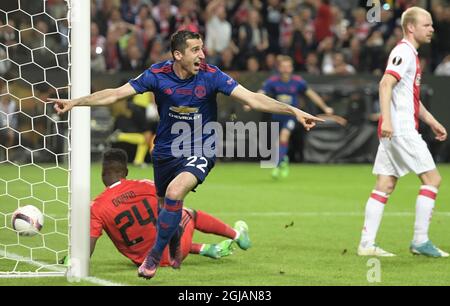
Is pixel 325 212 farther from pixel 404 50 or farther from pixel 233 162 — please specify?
pixel 233 162

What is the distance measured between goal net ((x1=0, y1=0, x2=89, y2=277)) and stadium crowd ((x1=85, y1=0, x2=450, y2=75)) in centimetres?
164

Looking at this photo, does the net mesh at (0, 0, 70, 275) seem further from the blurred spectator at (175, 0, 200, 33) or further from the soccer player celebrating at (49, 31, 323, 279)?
the blurred spectator at (175, 0, 200, 33)

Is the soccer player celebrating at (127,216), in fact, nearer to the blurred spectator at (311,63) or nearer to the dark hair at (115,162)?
the dark hair at (115,162)

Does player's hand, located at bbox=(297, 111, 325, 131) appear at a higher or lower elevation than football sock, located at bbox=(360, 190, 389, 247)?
higher

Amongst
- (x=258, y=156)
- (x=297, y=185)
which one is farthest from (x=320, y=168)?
(x=297, y=185)

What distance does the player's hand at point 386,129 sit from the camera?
25.5ft

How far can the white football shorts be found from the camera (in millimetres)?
8211

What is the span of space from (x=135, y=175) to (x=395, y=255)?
340 inches

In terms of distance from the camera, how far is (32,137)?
57.5ft

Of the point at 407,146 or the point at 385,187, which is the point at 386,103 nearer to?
the point at 407,146

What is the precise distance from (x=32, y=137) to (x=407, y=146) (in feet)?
34.6

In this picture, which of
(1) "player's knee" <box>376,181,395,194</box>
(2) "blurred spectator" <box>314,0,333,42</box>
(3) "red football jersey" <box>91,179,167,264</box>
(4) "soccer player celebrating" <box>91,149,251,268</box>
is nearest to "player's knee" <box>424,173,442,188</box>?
(1) "player's knee" <box>376,181,395,194</box>

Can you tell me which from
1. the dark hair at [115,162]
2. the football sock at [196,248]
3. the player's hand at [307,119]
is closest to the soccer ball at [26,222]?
the dark hair at [115,162]

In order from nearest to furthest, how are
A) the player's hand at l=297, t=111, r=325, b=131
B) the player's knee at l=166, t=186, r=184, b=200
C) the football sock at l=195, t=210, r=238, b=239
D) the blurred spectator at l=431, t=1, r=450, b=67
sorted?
1. the player's hand at l=297, t=111, r=325, b=131
2. the player's knee at l=166, t=186, r=184, b=200
3. the football sock at l=195, t=210, r=238, b=239
4. the blurred spectator at l=431, t=1, r=450, b=67
